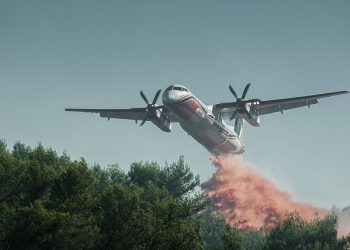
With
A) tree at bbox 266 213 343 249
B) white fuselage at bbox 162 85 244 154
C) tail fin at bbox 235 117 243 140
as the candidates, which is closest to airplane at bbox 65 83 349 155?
white fuselage at bbox 162 85 244 154

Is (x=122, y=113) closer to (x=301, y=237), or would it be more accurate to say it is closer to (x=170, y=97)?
(x=170, y=97)

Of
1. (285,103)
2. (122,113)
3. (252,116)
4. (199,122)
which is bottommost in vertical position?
(199,122)

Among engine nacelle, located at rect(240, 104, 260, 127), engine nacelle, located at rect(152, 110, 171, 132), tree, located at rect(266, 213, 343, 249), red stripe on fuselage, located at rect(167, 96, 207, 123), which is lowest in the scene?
tree, located at rect(266, 213, 343, 249)

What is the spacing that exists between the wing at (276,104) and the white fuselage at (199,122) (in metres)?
1.57

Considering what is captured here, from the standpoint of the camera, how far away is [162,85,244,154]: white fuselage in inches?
2539

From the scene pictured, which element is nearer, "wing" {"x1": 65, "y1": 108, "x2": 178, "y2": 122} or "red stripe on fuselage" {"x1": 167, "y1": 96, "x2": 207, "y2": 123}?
"red stripe on fuselage" {"x1": 167, "y1": 96, "x2": 207, "y2": 123}

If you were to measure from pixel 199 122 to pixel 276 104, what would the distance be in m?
11.4

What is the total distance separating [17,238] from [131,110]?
41.3 m

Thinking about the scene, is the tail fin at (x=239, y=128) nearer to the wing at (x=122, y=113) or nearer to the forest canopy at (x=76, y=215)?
the wing at (x=122, y=113)

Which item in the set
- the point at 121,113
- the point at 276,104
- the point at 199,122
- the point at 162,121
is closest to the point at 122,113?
the point at 121,113

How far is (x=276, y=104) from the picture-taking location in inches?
2886

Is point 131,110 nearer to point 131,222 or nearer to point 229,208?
point 229,208

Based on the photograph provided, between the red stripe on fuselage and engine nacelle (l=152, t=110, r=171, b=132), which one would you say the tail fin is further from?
the red stripe on fuselage

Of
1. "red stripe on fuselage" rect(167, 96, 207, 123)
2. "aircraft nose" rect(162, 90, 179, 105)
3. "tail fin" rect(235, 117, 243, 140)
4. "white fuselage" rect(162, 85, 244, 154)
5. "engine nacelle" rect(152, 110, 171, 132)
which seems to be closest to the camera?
"aircraft nose" rect(162, 90, 179, 105)
